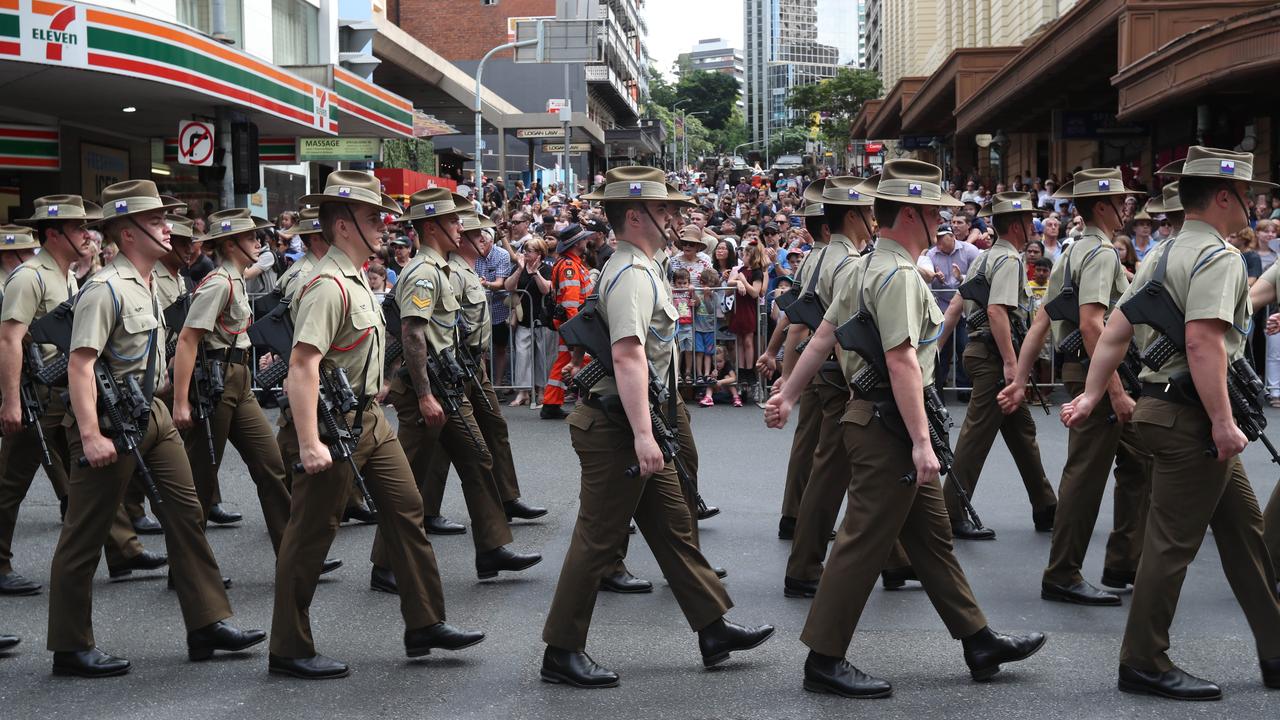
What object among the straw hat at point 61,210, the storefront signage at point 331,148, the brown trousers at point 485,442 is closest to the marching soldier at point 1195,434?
the brown trousers at point 485,442

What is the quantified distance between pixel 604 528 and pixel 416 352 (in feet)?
7.39

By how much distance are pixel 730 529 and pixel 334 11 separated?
24710 millimetres

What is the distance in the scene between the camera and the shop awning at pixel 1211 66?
15.8 meters

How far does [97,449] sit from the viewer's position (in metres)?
5.46

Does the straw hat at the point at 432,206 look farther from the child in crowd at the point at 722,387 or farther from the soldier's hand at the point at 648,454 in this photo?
the child in crowd at the point at 722,387

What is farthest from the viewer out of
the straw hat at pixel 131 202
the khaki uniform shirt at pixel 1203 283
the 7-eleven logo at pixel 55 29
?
the 7-eleven logo at pixel 55 29

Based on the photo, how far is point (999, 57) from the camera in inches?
1227

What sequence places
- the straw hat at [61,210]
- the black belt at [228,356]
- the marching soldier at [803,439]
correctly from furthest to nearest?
1. the marching soldier at [803,439]
2. the black belt at [228,356]
3. the straw hat at [61,210]

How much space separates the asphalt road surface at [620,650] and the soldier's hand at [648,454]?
0.94 metres

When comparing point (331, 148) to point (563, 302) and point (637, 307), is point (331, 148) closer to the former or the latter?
point (563, 302)

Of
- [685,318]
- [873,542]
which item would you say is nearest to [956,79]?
[685,318]

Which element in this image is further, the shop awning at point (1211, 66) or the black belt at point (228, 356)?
the shop awning at point (1211, 66)

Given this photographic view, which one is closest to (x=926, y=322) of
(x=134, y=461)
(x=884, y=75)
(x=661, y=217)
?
(x=661, y=217)

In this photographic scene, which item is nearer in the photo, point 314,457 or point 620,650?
point 314,457
